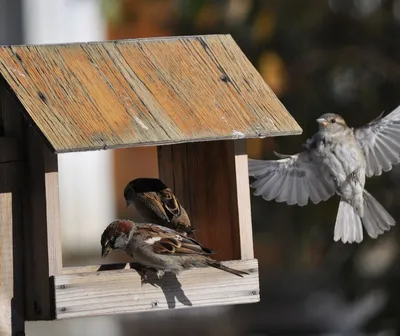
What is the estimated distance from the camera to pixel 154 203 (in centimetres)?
359

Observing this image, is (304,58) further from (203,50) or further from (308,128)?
(203,50)

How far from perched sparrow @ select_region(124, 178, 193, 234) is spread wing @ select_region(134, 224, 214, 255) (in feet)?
0.53

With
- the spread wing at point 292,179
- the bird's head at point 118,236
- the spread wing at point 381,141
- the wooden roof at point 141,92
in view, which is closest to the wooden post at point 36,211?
the wooden roof at point 141,92

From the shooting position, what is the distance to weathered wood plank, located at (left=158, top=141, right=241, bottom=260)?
353cm

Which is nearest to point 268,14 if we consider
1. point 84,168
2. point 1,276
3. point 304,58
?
point 304,58

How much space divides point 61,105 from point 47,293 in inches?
20.8

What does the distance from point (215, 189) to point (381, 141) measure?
1149mm

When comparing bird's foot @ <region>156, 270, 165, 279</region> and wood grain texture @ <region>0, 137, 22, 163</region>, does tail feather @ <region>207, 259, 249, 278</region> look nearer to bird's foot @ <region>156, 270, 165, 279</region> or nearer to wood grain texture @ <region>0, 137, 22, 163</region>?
bird's foot @ <region>156, 270, 165, 279</region>

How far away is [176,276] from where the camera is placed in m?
3.27

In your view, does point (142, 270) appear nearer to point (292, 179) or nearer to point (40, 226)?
point (40, 226)

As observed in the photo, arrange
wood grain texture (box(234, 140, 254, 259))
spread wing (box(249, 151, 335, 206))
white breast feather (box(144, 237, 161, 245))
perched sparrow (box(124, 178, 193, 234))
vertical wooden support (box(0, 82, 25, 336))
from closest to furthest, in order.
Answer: vertical wooden support (box(0, 82, 25, 336)) → white breast feather (box(144, 237, 161, 245)) → wood grain texture (box(234, 140, 254, 259)) → perched sparrow (box(124, 178, 193, 234)) → spread wing (box(249, 151, 335, 206))

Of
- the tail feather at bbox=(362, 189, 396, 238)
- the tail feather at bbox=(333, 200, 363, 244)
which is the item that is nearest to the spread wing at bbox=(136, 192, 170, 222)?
the tail feather at bbox=(333, 200, 363, 244)

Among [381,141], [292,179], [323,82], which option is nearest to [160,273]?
[292,179]

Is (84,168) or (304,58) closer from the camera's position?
(304,58)
